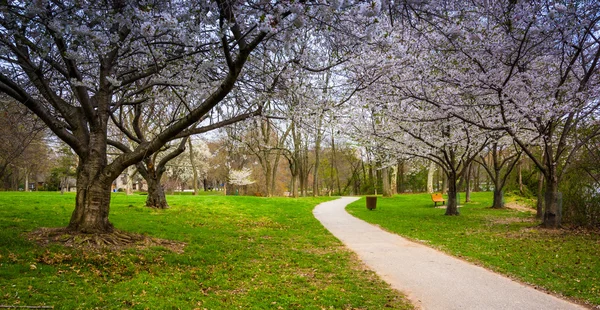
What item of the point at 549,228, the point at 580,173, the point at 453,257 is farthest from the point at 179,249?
the point at 580,173

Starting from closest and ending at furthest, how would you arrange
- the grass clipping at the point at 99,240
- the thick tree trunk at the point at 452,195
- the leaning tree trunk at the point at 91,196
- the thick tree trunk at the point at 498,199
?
1. the grass clipping at the point at 99,240
2. the leaning tree trunk at the point at 91,196
3. the thick tree trunk at the point at 452,195
4. the thick tree trunk at the point at 498,199

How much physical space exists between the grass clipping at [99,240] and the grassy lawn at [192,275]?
0.26 m

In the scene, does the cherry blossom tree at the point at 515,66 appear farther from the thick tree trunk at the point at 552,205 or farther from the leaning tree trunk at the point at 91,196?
the leaning tree trunk at the point at 91,196

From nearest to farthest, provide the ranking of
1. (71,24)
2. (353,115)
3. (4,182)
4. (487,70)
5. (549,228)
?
(71,24) → (487,70) → (549,228) → (353,115) → (4,182)

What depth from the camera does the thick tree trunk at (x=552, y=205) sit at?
34.5 ft

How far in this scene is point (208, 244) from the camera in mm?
8352

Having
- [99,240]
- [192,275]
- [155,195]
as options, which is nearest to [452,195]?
[155,195]

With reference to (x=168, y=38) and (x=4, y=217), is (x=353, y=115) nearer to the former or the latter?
(x=168, y=38)

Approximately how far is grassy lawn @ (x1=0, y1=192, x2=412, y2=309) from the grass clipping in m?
0.26

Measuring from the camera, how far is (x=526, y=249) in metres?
8.12

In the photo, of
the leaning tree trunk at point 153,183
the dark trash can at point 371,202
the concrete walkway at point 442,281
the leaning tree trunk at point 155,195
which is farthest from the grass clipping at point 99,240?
the dark trash can at point 371,202

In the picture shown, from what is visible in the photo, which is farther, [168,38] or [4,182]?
[4,182]

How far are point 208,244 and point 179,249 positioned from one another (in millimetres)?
873

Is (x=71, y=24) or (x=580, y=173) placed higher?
(x=71, y=24)
